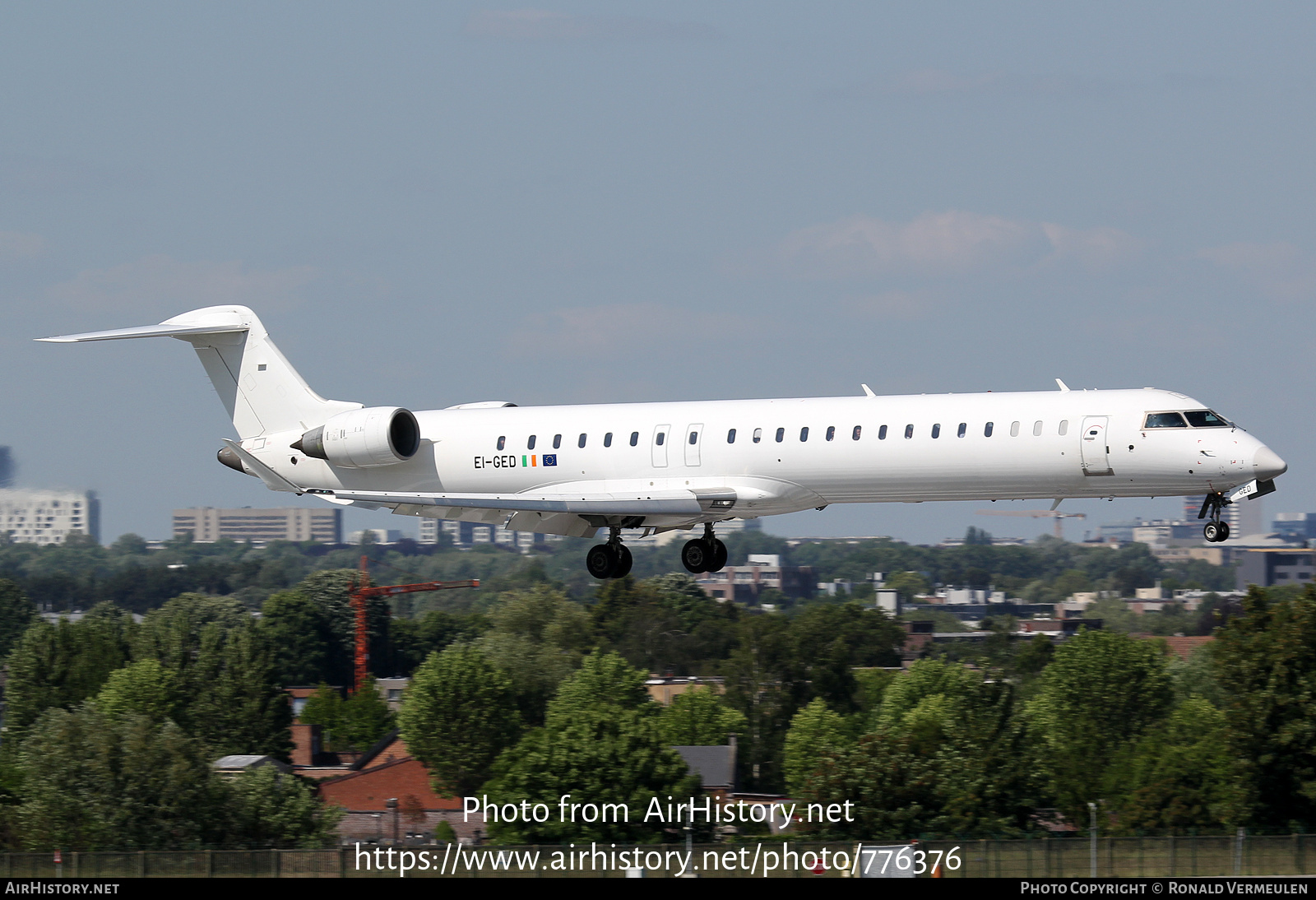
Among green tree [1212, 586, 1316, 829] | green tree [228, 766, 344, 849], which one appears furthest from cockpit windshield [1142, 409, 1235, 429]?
green tree [228, 766, 344, 849]

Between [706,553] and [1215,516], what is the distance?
34.3ft

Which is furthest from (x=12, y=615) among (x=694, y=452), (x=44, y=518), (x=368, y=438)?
(x=694, y=452)

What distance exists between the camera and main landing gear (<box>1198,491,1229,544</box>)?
1266 inches

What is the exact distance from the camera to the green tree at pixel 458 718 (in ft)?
275

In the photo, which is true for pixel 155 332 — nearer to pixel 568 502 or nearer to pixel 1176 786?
pixel 568 502

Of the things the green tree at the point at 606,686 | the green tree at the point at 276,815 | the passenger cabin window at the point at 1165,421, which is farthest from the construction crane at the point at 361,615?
the passenger cabin window at the point at 1165,421

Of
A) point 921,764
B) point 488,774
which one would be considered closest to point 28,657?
point 488,774

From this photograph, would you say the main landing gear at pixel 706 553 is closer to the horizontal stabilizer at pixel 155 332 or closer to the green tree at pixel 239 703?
the horizontal stabilizer at pixel 155 332

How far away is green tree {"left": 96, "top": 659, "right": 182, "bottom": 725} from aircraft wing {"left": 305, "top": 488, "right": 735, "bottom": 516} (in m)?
56.5

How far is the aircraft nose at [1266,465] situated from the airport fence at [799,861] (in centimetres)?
1030

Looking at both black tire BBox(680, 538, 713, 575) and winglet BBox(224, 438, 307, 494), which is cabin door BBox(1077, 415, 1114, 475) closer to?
black tire BBox(680, 538, 713, 575)

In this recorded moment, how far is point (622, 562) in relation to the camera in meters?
38.0
